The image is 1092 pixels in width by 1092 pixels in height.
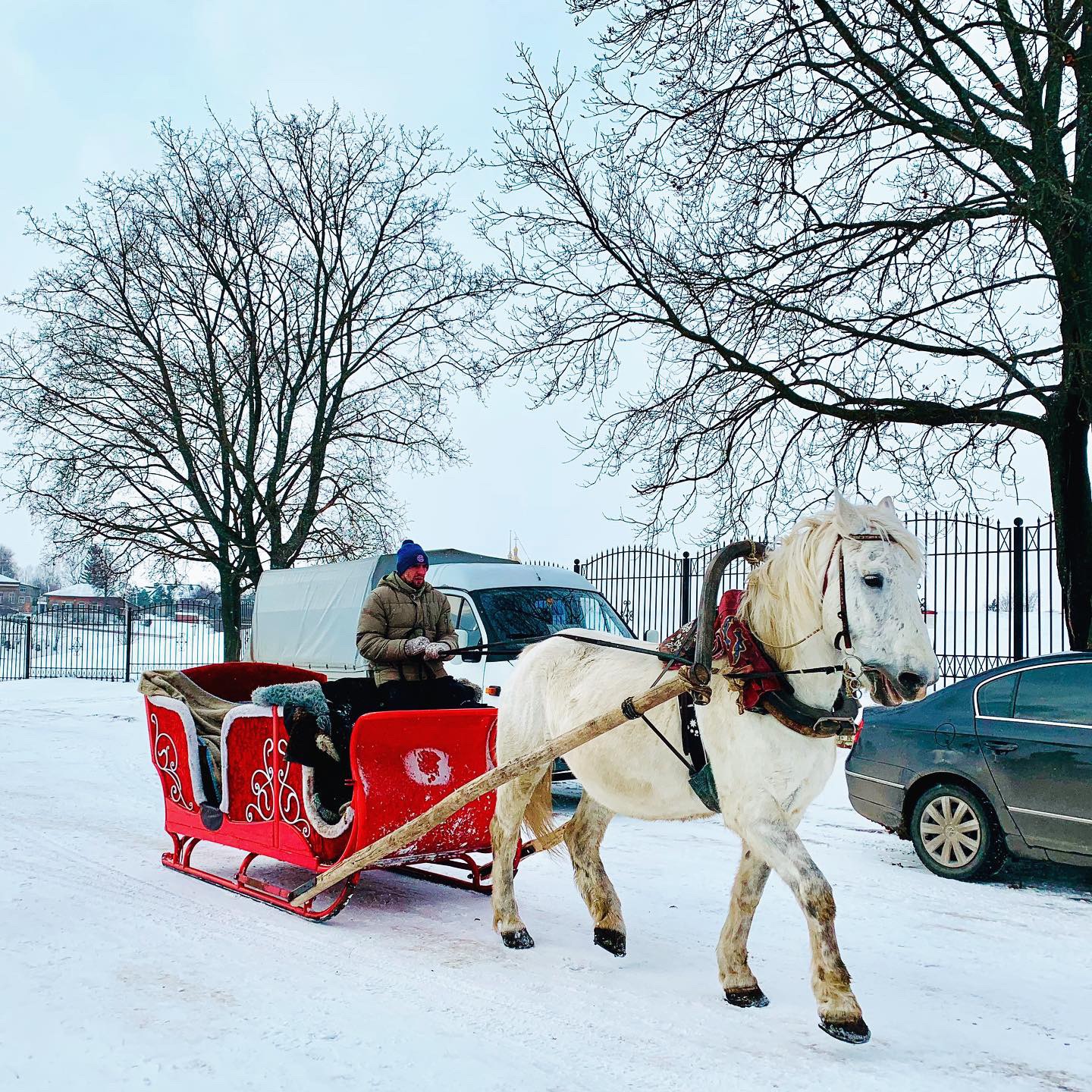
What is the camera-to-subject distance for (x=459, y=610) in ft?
36.4

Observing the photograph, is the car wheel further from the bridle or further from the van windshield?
the van windshield

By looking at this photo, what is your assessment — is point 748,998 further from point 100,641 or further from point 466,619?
point 100,641

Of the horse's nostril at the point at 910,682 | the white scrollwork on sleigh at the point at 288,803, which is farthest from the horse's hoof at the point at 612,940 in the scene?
the horse's nostril at the point at 910,682

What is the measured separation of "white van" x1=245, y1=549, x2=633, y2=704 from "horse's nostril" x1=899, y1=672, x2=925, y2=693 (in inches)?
141

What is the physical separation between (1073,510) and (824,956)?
909 cm

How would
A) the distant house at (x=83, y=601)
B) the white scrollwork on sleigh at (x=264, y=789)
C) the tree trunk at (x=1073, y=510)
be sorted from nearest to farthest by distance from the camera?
the white scrollwork on sleigh at (x=264, y=789)
the tree trunk at (x=1073, y=510)
the distant house at (x=83, y=601)

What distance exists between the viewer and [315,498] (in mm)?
22188

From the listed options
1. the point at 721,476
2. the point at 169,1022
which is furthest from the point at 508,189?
the point at 169,1022

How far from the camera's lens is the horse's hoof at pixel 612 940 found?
5.31m

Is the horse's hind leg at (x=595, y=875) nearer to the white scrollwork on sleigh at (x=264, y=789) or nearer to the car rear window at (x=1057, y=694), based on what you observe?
the white scrollwork on sleigh at (x=264, y=789)

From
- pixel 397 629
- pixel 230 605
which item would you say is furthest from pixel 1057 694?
pixel 230 605

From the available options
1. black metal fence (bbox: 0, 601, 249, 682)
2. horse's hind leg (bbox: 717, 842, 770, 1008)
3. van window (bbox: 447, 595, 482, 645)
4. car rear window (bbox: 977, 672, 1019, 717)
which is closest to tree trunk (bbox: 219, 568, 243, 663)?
black metal fence (bbox: 0, 601, 249, 682)

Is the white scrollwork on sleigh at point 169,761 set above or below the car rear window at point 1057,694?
below

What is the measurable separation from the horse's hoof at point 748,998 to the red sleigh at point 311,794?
1899mm
